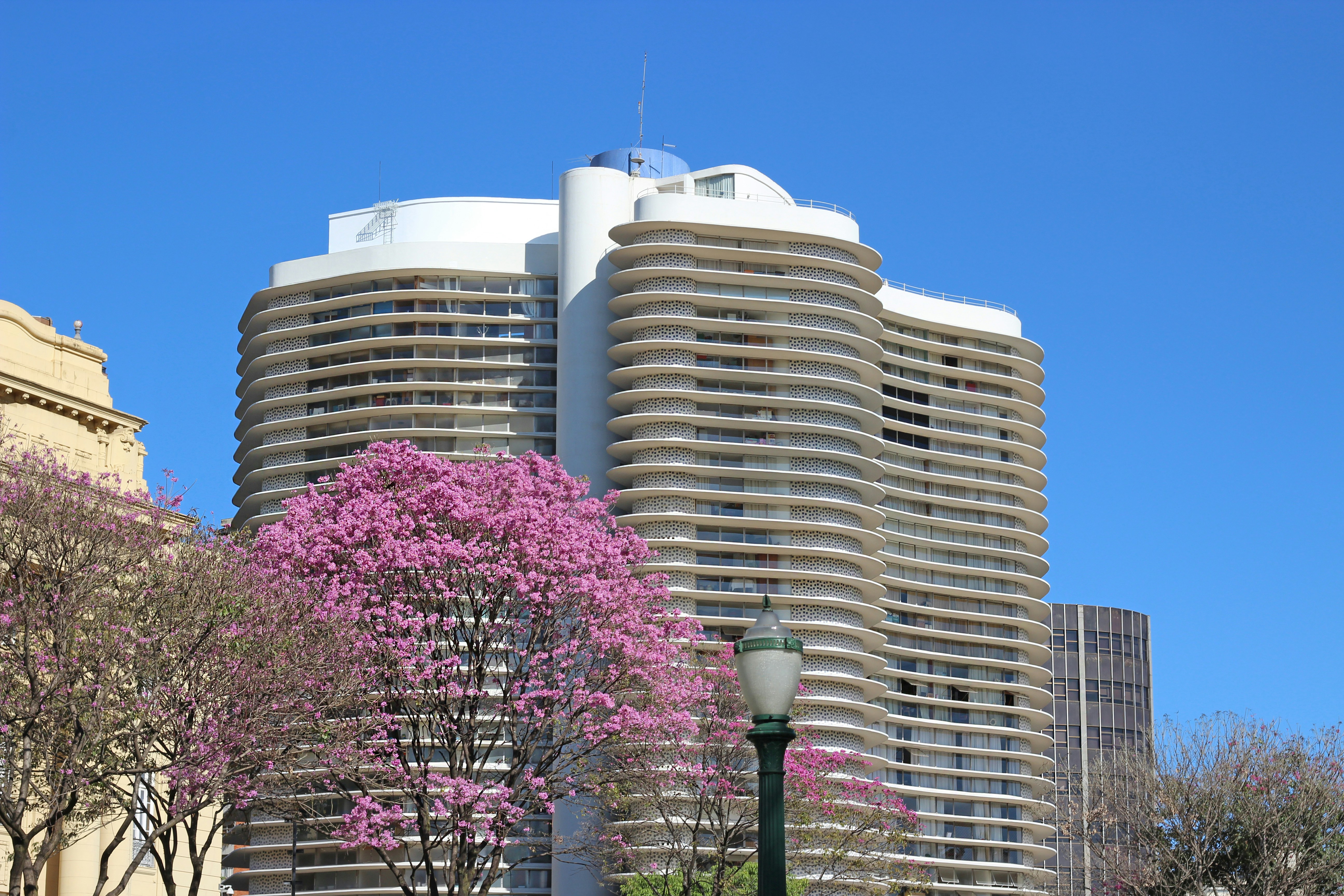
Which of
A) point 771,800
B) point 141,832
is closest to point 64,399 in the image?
point 141,832

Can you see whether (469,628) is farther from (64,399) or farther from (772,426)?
(772,426)

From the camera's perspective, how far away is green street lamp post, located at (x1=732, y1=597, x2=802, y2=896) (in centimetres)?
1883

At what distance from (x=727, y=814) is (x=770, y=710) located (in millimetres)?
54398

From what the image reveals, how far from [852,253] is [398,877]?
68454 mm

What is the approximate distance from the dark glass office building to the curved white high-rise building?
42946 millimetres

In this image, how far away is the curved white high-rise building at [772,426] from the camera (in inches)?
4158

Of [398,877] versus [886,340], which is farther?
[886,340]

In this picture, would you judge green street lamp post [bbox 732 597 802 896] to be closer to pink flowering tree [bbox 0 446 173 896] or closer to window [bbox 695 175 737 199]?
pink flowering tree [bbox 0 446 173 896]

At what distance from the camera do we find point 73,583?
3938 centimetres

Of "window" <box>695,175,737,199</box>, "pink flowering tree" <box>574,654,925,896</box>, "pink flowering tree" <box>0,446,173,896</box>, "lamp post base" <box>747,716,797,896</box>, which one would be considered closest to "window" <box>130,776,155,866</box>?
"pink flowering tree" <box>0,446,173,896</box>

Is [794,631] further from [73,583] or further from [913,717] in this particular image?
[73,583]

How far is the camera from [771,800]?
63.0 ft

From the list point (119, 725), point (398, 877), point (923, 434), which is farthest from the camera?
point (923, 434)

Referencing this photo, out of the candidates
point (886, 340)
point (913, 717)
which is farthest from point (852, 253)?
point (913, 717)
